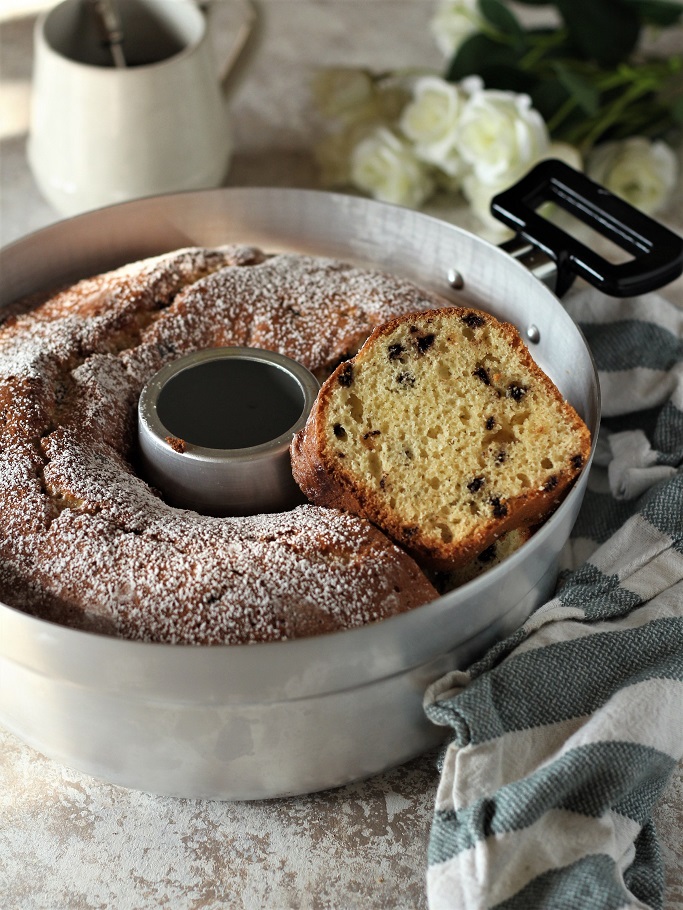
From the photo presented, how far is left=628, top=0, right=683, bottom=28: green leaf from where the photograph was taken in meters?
1.84

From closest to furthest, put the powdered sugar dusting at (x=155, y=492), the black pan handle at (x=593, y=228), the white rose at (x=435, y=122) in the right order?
the powdered sugar dusting at (x=155, y=492)
the black pan handle at (x=593, y=228)
the white rose at (x=435, y=122)

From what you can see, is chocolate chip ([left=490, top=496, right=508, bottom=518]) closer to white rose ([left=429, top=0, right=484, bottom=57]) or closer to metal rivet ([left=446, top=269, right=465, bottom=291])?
metal rivet ([left=446, top=269, right=465, bottom=291])

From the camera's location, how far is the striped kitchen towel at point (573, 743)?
87 centimetres

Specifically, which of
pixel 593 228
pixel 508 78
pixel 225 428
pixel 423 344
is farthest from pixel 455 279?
pixel 508 78

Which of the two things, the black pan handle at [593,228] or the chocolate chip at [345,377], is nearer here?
the chocolate chip at [345,377]

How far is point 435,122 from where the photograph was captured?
5.52 feet

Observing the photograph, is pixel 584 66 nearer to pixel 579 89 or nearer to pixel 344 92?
pixel 579 89

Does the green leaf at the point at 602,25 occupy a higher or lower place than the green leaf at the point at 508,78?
higher

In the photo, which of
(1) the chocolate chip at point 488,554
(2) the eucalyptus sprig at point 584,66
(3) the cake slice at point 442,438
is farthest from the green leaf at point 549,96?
(1) the chocolate chip at point 488,554

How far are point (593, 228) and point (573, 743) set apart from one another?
67cm

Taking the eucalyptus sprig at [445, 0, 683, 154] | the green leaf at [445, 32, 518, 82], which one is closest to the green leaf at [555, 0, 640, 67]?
the eucalyptus sprig at [445, 0, 683, 154]

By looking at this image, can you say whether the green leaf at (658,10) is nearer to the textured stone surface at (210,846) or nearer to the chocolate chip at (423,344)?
the chocolate chip at (423,344)

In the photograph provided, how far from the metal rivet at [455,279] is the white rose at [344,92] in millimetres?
584

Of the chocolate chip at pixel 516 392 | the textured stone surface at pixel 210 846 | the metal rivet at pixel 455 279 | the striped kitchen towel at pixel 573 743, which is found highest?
the chocolate chip at pixel 516 392
